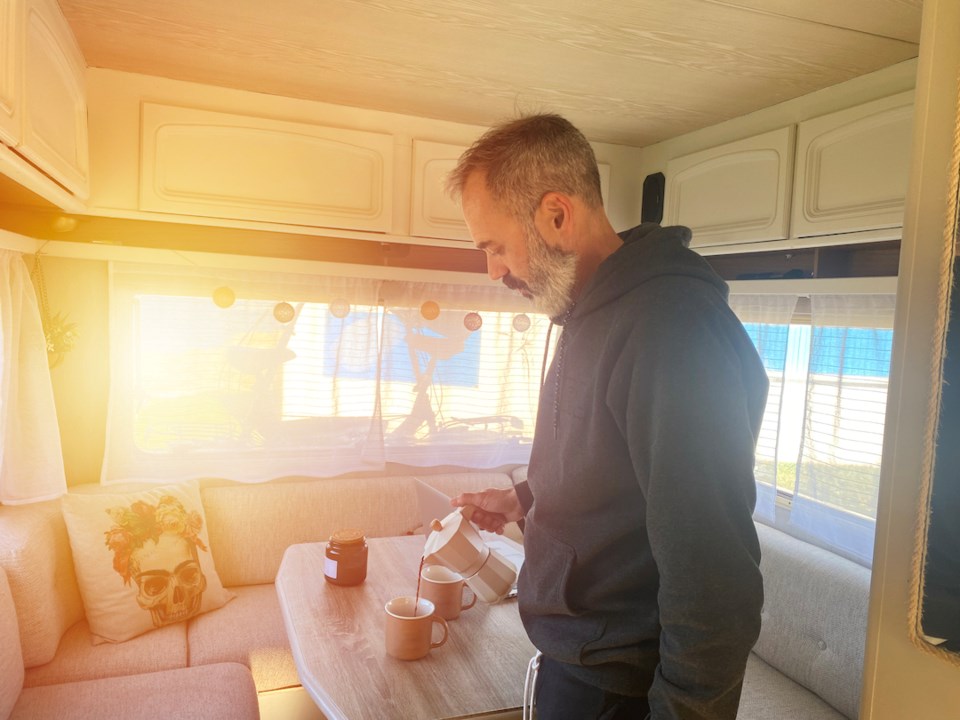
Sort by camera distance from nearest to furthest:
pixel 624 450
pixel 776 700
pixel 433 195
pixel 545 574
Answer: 1. pixel 624 450
2. pixel 545 574
3. pixel 776 700
4. pixel 433 195

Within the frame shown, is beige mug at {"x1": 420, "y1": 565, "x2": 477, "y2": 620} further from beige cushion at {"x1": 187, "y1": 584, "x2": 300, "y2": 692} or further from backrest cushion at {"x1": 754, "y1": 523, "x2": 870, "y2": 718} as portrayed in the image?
backrest cushion at {"x1": 754, "y1": 523, "x2": 870, "y2": 718}

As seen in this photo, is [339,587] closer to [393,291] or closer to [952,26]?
[393,291]

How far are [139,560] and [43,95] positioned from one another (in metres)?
1.43

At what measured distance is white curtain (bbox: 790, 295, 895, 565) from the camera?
216 centimetres

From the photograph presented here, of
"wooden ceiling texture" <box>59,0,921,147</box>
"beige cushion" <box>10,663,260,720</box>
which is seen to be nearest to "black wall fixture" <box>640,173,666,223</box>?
"wooden ceiling texture" <box>59,0,921,147</box>

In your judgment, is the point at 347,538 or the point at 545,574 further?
the point at 347,538

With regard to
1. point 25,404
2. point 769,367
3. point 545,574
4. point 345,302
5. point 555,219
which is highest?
point 555,219

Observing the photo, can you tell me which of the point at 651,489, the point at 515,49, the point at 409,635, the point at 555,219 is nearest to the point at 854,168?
the point at 515,49

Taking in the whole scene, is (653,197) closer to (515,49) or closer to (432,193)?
(432,193)

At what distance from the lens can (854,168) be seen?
1903 mm

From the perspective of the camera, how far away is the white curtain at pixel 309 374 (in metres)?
2.52

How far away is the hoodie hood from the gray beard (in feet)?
0.19

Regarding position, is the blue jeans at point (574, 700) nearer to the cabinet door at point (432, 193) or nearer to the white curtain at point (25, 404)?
the cabinet door at point (432, 193)

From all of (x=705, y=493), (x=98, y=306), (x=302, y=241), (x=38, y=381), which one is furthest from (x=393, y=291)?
(x=705, y=493)
